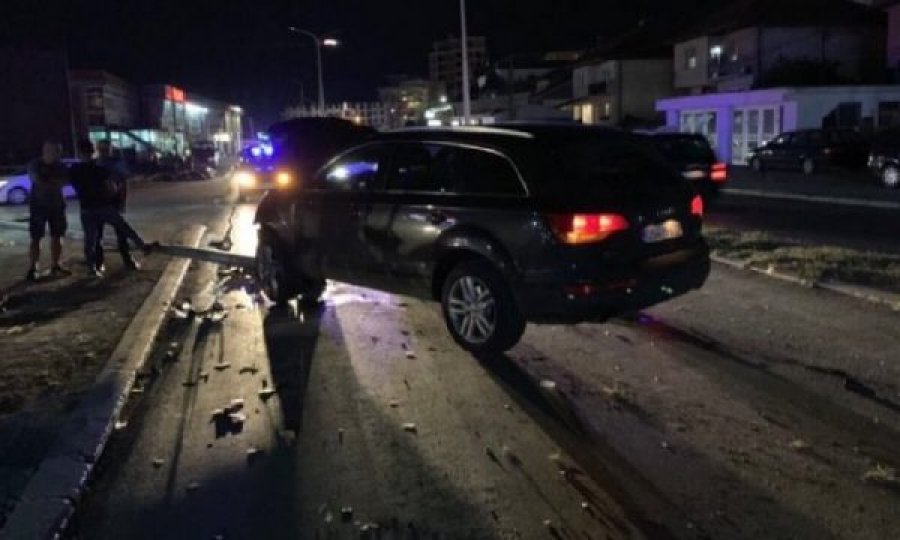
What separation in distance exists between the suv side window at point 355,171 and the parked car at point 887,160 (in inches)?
700

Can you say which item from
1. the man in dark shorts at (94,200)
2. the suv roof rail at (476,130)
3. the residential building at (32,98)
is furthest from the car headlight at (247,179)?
the residential building at (32,98)

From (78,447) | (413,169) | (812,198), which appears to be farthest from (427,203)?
(812,198)

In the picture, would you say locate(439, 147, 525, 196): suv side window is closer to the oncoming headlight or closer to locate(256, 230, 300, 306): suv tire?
locate(256, 230, 300, 306): suv tire

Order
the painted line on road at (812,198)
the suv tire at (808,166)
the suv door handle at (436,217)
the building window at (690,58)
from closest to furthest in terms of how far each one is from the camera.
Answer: the suv door handle at (436,217)
the painted line on road at (812,198)
the suv tire at (808,166)
the building window at (690,58)

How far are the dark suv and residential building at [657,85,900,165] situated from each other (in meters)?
27.3

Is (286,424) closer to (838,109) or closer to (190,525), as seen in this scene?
(190,525)

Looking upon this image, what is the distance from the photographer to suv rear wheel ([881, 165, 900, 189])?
21734mm

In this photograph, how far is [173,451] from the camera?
17.3ft

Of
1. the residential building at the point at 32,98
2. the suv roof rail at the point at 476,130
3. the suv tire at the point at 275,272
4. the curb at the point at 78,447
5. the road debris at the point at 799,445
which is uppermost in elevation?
the residential building at the point at 32,98

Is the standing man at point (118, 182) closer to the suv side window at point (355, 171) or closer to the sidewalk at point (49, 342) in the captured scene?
the sidewalk at point (49, 342)

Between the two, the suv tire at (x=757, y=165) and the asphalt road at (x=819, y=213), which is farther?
the suv tire at (x=757, y=165)

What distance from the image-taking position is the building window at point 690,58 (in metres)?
46.1

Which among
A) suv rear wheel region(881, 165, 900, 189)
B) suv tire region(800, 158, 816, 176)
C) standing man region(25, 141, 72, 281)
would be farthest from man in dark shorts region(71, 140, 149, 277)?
suv tire region(800, 158, 816, 176)

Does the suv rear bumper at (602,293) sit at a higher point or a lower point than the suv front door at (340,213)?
lower
